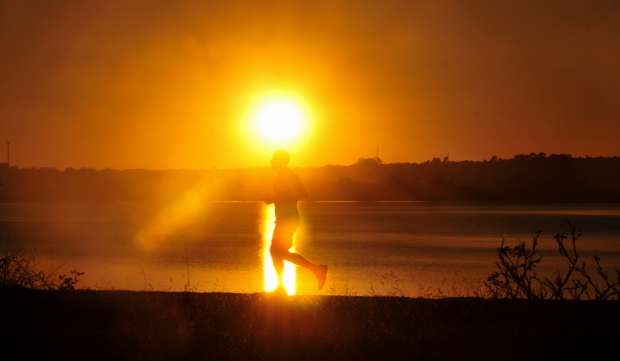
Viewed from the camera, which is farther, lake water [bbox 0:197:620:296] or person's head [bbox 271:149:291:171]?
lake water [bbox 0:197:620:296]

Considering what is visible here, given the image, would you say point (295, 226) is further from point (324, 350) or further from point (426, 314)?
point (324, 350)

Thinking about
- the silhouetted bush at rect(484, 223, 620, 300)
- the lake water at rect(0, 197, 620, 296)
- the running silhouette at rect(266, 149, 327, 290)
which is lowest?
the silhouetted bush at rect(484, 223, 620, 300)

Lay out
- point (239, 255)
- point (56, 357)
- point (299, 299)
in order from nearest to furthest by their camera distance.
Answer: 1. point (56, 357)
2. point (299, 299)
3. point (239, 255)

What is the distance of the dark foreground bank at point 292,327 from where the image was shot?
7176mm

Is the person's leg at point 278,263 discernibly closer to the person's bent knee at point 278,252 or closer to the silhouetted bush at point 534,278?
the person's bent knee at point 278,252

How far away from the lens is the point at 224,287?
74.6 feet

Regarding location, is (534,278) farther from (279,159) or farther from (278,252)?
(279,159)

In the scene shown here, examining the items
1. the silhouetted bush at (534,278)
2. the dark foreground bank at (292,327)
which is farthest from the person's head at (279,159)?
the silhouetted bush at (534,278)

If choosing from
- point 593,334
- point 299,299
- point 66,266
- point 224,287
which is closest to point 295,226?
point 299,299

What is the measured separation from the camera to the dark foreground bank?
7.18m

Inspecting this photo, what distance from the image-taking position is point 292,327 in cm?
822

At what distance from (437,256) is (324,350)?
32531 millimetres

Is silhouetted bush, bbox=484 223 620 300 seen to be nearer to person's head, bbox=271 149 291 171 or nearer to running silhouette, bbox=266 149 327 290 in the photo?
running silhouette, bbox=266 149 327 290

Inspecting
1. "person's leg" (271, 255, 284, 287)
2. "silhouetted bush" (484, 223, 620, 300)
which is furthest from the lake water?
"person's leg" (271, 255, 284, 287)
